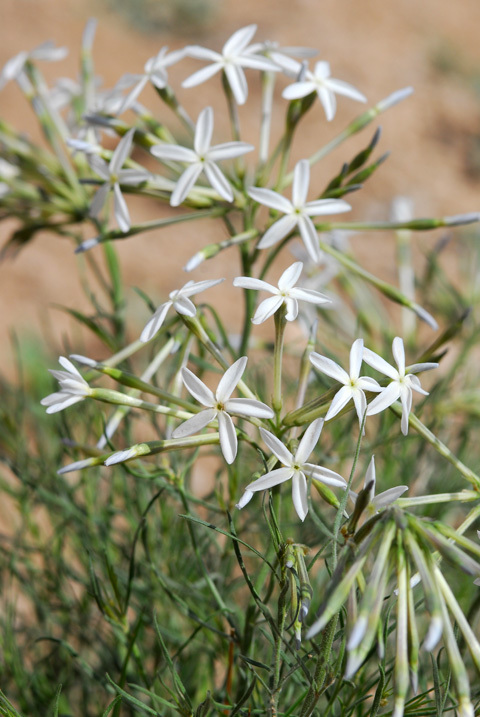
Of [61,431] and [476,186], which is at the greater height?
[61,431]

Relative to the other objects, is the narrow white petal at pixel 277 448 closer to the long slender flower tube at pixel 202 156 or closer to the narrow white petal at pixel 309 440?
the narrow white petal at pixel 309 440

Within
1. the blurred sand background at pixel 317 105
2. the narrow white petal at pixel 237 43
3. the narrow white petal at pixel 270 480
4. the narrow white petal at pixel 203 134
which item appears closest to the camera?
the narrow white petal at pixel 270 480

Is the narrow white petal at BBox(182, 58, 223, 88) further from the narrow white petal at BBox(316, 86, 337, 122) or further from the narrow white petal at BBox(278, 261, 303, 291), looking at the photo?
the narrow white petal at BBox(278, 261, 303, 291)

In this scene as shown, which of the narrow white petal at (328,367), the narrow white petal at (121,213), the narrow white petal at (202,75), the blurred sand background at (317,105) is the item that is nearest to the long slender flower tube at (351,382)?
the narrow white petal at (328,367)

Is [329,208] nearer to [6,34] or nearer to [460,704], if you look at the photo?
[460,704]

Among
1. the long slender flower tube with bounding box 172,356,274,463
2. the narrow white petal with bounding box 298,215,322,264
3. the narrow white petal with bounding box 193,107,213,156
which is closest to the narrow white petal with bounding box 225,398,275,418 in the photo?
the long slender flower tube with bounding box 172,356,274,463

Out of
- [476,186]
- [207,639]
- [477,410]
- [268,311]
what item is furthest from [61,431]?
[476,186]

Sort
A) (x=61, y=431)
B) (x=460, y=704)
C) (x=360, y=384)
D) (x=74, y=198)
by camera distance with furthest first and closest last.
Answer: (x=74, y=198)
(x=61, y=431)
(x=360, y=384)
(x=460, y=704)
